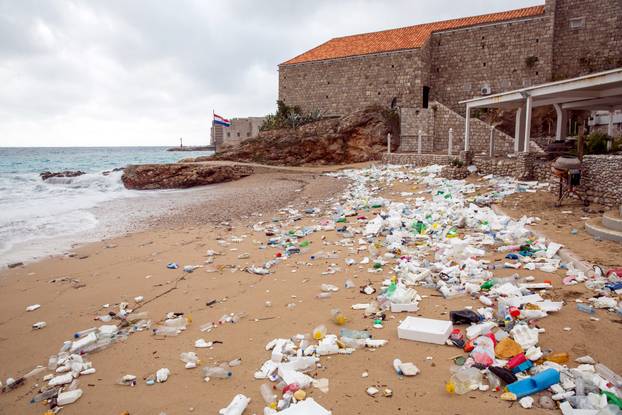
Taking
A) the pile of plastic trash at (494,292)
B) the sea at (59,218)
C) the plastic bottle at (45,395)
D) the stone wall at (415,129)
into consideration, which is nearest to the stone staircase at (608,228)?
the pile of plastic trash at (494,292)

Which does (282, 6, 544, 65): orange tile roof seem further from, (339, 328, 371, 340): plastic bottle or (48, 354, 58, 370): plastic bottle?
(48, 354, 58, 370): plastic bottle

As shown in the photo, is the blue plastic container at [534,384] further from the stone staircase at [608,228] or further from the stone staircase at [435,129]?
the stone staircase at [435,129]

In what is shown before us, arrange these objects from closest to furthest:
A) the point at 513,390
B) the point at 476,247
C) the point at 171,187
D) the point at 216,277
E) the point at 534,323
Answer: the point at 513,390 → the point at 534,323 → the point at 216,277 → the point at 476,247 → the point at 171,187

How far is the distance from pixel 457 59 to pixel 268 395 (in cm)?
2452

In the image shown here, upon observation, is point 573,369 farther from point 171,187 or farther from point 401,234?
point 171,187

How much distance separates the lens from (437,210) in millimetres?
8164

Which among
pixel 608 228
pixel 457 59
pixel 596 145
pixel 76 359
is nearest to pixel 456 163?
pixel 596 145

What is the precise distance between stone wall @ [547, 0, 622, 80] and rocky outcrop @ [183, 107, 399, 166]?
30.7 feet

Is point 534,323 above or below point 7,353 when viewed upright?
above

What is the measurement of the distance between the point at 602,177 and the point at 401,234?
4.62 metres

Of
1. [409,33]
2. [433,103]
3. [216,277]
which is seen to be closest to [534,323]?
[216,277]

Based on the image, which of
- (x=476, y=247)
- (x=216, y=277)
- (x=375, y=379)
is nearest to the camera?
(x=375, y=379)

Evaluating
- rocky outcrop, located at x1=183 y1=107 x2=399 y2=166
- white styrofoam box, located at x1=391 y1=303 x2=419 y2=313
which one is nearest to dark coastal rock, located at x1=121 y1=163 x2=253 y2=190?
rocky outcrop, located at x1=183 y1=107 x2=399 y2=166

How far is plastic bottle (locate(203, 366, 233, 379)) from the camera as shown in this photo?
2943 millimetres
